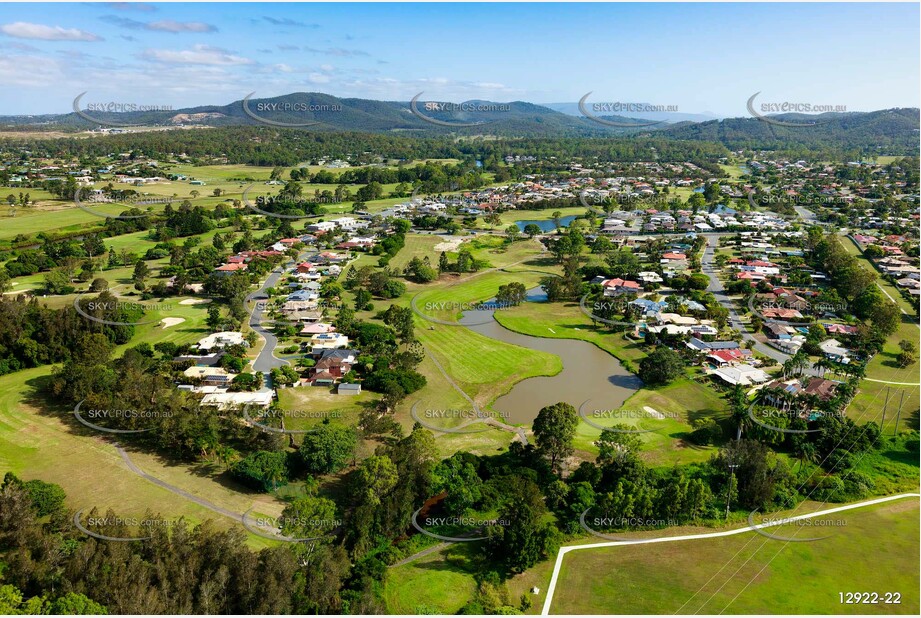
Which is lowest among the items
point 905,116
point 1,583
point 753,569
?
point 753,569

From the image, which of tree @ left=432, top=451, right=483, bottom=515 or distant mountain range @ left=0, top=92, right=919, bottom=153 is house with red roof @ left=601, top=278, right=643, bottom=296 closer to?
tree @ left=432, top=451, right=483, bottom=515

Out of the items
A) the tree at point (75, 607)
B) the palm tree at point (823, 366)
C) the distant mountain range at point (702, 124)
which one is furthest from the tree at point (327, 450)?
the distant mountain range at point (702, 124)

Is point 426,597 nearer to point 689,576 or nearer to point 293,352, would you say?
point 689,576

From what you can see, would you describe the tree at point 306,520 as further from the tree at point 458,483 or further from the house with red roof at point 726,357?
the house with red roof at point 726,357

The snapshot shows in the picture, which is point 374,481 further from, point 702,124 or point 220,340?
point 702,124

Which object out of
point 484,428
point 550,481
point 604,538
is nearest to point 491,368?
point 484,428
